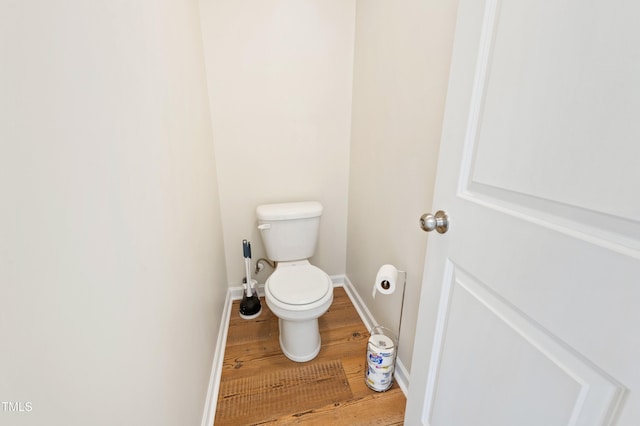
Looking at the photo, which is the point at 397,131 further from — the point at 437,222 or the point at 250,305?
the point at 250,305

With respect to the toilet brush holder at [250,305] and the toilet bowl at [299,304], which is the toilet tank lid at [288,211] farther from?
the toilet brush holder at [250,305]

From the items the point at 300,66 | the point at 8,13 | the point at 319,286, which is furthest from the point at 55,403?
the point at 300,66

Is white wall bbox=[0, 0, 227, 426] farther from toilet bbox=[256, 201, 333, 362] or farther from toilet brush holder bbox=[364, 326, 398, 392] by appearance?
toilet brush holder bbox=[364, 326, 398, 392]

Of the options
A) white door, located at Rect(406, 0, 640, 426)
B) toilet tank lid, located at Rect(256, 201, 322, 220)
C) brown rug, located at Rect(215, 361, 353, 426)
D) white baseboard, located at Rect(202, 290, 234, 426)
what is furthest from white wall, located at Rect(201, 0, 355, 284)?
white door, located at Rect(406, 0, 640, 426)

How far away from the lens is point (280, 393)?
4.24 ft

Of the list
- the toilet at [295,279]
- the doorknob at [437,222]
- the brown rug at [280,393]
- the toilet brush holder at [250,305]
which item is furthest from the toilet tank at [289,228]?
the doorknob at [437,222]

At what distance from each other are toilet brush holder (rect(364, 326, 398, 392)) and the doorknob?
735 mm

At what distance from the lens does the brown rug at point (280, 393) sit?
1.20m

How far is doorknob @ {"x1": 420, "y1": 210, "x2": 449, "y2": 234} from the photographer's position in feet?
2.45

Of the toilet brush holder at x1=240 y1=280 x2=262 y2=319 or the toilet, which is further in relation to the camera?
the toilet brush holder at x1=240 y1=280 x2=262 y2=319

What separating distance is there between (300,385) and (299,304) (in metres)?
0.40

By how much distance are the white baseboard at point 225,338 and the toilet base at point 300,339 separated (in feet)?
1.14

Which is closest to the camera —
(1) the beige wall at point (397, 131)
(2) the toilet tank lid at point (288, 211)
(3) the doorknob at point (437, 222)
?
(3) the doorknob at point (437, 222)

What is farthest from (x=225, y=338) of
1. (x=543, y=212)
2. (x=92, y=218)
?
(x=543, y=212)
